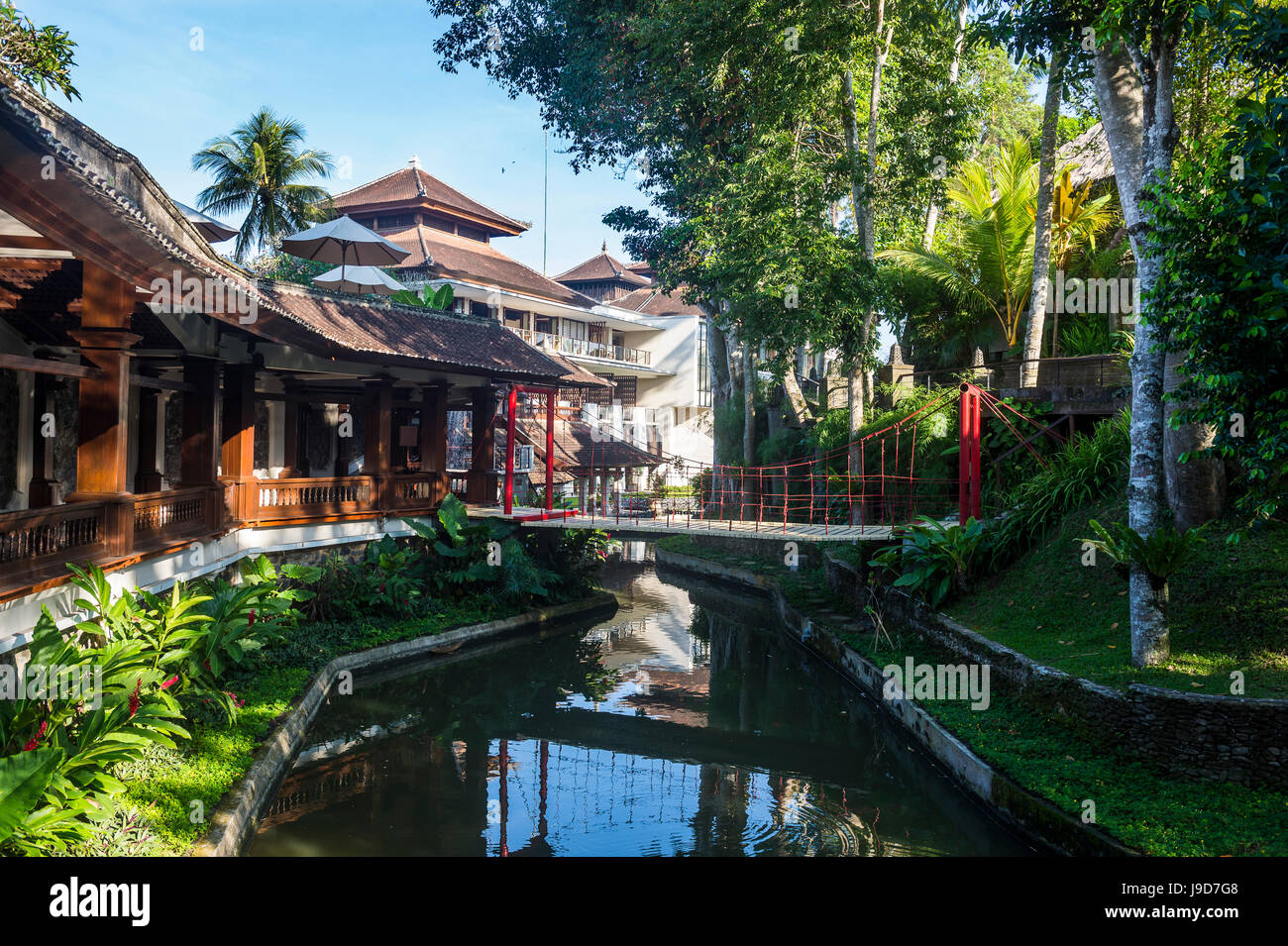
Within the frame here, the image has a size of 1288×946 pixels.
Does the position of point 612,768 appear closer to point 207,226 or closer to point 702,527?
point 702,527

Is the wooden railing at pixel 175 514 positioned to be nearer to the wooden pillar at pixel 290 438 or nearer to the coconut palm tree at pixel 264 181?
the wooden pillar at pixel 290 438

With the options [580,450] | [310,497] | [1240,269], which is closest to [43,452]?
[310,497]

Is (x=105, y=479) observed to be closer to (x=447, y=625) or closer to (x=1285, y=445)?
(x=447, y=625)

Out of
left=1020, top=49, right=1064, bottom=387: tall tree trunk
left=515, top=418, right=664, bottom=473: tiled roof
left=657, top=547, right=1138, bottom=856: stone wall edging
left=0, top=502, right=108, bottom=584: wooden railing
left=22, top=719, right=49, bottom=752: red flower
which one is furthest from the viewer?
left=515, top=418, right=664, bottom=473: tiled roof

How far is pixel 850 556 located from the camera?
56.5 feet

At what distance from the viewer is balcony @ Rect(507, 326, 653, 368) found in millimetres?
34969

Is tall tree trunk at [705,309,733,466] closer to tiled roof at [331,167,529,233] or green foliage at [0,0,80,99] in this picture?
tiled roof at [331,167,529,233]

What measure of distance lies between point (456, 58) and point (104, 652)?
2213 centimetres

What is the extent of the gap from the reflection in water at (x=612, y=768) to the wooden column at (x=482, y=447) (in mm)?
4356

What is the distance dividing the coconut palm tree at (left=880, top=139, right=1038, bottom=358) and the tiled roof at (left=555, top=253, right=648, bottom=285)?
22.7m

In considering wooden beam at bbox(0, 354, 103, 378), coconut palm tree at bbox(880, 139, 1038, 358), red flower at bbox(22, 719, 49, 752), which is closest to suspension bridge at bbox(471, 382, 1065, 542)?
coconut palm tree at bbox(880, 139, 1038, 358)

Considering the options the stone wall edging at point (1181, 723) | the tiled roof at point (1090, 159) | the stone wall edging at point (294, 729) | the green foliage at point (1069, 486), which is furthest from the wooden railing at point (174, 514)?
the tiled roof at point (1090, 159)

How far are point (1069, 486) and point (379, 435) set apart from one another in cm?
1135

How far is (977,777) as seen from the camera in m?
8.73
